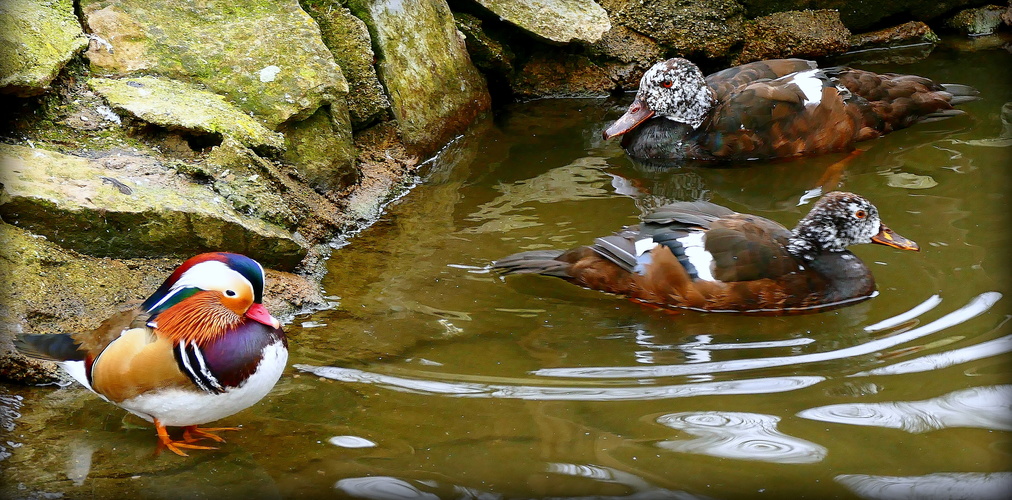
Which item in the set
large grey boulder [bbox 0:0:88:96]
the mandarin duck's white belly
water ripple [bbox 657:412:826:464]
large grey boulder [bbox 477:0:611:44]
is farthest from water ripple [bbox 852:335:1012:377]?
large grey boulder [bbox 477:0:611:44]

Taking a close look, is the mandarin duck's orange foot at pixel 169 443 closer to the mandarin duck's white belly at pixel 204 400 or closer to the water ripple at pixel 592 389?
the mandarin duck's white belly at pixel 204 400

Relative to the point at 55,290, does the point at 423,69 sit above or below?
above

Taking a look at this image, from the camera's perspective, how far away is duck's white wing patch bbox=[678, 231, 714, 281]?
4176mm

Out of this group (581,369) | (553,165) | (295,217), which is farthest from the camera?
(553,165)

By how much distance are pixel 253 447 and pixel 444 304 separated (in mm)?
1314

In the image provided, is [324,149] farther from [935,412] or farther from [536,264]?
[935,412]

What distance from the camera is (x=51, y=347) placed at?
123 inches

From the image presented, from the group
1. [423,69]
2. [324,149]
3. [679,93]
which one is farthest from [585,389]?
[423,69]

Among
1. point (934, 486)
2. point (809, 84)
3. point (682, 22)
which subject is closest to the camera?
point (934, 486)

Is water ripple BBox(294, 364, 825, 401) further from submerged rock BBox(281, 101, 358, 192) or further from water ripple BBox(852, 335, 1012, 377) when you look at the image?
submerged rock BBox(281, 101, 358, 192)

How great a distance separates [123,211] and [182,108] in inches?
38.9


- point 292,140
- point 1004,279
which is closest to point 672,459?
point 1004,279

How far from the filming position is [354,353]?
3.74 metres

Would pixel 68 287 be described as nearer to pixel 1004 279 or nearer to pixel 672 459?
pixel 672 459
